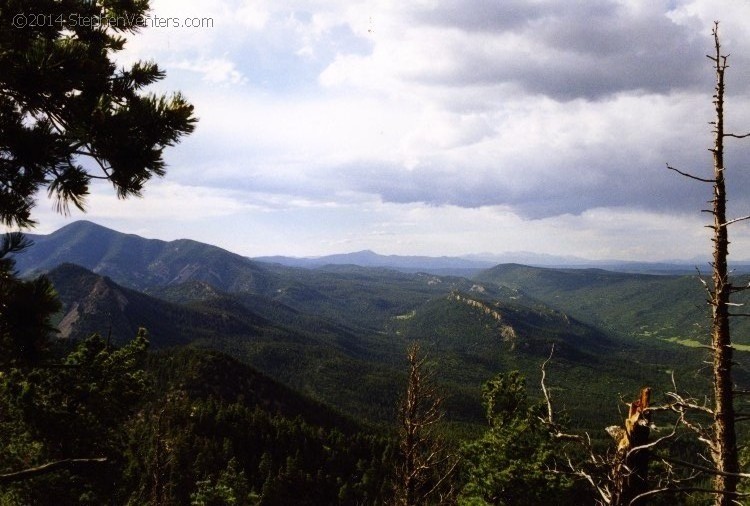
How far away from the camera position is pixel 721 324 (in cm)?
1063

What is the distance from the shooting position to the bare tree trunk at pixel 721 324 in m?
10.2

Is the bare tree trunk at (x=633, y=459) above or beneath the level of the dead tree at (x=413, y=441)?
above

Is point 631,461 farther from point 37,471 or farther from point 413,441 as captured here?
point 413,441

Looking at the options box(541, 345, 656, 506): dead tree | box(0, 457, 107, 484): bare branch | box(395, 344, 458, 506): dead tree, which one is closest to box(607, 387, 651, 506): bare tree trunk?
box(541, 345, 656, 506): dead tree

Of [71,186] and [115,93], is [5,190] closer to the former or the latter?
[71,186]

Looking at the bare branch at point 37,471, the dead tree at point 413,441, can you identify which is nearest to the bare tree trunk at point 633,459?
the bare branch at point 37,471

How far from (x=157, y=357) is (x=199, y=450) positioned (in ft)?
293

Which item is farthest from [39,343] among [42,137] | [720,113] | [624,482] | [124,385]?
[124,385]

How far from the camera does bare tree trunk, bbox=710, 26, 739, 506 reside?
1020 centimetres

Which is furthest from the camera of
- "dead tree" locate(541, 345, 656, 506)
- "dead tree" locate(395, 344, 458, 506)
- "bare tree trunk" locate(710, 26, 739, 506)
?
"dead tree" locate(395, 344, 458, 506)

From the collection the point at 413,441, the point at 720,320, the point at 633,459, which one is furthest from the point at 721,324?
the point at 413,441

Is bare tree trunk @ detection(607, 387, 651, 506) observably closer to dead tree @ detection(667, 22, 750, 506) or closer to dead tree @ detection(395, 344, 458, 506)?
dead tree @ detection(667, 22, 750, 506)

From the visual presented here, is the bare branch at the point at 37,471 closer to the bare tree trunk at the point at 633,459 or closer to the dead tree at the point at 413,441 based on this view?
the bare tree trunk at the point at 633,459

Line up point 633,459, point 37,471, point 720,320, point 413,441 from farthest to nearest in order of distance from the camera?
point 413,441 < point 720,320 < point 633,459 < point 37,471
